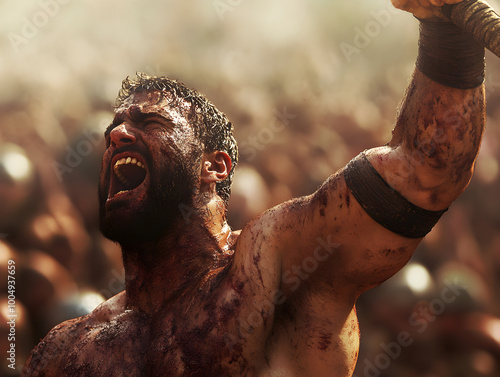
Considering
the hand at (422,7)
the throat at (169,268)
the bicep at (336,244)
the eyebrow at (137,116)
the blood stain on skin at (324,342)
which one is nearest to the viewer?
the hand at (422,7)

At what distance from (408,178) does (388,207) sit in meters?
0.06

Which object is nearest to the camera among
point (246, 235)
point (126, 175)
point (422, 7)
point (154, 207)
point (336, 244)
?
point (422, 7)

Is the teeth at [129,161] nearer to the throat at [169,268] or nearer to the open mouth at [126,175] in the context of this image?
the open mouth at [126,175]

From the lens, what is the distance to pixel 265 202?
98.4 inches

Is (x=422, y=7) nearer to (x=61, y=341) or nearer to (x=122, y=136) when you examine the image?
(x=122, y=136)

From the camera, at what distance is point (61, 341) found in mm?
1396

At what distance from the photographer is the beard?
51.3 inches

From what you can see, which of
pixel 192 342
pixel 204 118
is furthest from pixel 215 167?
pixel 192 342

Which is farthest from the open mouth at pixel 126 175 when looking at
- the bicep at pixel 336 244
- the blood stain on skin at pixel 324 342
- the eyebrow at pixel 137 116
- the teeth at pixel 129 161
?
the blood stain on skin at pixel 324 342

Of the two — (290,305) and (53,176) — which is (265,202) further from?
(290,305)

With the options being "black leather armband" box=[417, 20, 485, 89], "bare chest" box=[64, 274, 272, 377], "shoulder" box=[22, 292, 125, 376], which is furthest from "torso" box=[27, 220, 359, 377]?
"black leather armband" box=[417, 20, 485, 89]

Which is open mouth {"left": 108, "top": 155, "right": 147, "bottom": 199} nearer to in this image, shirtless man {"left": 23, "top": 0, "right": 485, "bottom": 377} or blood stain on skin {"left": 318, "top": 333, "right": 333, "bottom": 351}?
shirtless man {"left": 23, "top": 0, "right": 485, "bottom": 377}

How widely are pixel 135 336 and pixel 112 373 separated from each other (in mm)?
90

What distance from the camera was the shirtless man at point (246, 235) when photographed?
3.12ft
